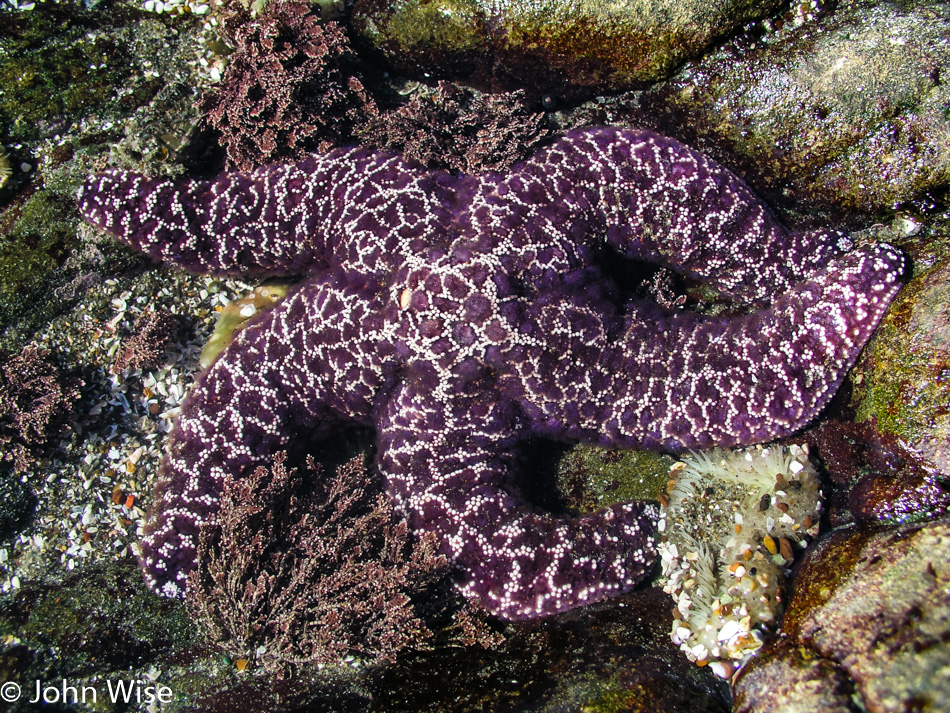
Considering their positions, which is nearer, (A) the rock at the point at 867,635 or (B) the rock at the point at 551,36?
(A) the rock at the point at 867,635

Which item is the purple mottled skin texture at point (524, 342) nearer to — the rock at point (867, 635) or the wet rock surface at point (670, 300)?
the wet rock surface at point (670, 300)

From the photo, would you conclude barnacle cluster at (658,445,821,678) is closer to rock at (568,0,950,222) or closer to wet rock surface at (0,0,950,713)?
wet rock surface at (0,0,950,713)

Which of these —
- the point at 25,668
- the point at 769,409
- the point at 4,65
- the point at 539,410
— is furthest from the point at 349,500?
the point at 4,65

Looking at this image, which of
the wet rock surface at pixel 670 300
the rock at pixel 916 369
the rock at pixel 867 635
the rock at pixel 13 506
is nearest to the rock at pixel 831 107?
the wet rock surface at pixel 670 300

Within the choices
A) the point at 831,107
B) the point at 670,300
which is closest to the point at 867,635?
the point at 670,300

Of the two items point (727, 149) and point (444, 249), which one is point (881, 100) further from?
point (444, 249)

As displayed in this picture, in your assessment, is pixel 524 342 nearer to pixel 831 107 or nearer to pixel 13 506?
pixel 831 107

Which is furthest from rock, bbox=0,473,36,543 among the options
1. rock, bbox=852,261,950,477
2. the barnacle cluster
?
rock, bbox=852,261,950,477
